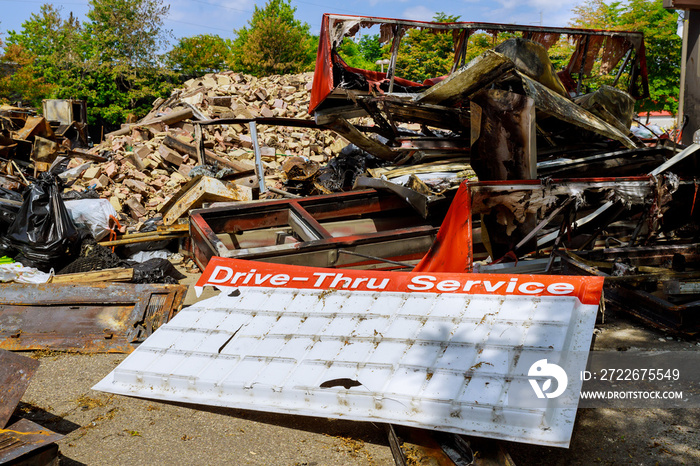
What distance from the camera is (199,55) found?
31250mm

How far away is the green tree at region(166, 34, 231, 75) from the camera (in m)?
29.3

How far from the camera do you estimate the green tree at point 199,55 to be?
29.3 m

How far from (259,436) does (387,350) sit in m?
0.91

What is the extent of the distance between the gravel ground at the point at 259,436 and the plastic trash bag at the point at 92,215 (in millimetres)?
3925

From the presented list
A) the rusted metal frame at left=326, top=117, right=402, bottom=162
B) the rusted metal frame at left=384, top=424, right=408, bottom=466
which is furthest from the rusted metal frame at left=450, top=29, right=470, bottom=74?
the rusted metal frame at left=384, top=424, right=408, bottom=466

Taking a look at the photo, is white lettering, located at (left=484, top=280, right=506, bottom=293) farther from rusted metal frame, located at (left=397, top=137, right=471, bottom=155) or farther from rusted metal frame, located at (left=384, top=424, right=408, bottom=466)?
rusted metal frame, located at (left=397, top=137, right=471, bottom=155)

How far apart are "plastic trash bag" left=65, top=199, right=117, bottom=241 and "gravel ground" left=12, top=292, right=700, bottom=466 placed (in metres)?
3.93

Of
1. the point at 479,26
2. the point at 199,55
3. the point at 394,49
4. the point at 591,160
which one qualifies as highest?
the point at 199,55

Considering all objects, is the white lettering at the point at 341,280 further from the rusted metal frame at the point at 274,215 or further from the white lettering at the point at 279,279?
the rusted metal frame at the point at 274,215

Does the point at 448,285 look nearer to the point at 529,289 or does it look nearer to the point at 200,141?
the point at 529,289

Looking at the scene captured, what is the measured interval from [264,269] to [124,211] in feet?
20.3

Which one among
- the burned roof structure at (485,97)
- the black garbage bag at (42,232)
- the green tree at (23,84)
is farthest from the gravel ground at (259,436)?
the green tree at (23,84)

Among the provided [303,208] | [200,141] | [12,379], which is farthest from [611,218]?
[200,141]

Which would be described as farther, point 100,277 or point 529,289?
point 100,277
